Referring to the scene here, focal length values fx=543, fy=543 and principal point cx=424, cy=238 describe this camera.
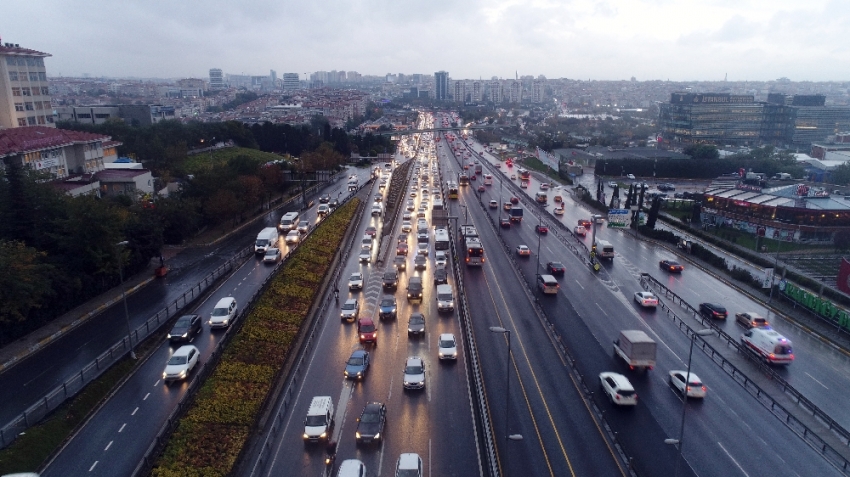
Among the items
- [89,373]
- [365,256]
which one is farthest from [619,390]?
[365,256]

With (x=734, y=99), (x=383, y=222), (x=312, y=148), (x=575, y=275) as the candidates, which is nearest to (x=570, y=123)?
(x=734, y=99)

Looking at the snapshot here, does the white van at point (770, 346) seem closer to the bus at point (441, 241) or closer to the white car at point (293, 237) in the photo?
the bus at point (441, 241)

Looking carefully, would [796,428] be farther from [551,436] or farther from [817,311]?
[817,311]

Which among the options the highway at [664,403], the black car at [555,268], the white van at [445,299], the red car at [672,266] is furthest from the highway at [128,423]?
the red car at [672,266]

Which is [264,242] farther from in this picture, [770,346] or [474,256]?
[770,346]

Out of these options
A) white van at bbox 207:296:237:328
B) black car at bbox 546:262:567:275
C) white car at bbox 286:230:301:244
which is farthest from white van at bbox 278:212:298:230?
black car at bbox 546:262:567:275

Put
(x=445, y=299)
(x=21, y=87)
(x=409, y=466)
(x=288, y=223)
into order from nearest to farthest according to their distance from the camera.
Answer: (x=409, y=466)
(x=445, y=299)
(x=288, y=223)
(x=21, y=87)

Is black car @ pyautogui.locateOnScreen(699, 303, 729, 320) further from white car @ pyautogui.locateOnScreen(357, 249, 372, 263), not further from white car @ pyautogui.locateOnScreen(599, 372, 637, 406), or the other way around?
white car @ pyautogui.locateOnScreen(357, 249, 372, 263)
